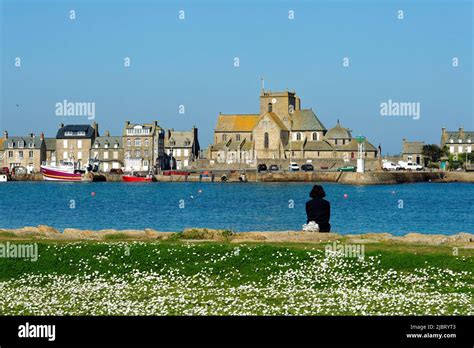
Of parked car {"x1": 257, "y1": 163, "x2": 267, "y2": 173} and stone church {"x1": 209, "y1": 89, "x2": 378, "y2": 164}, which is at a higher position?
stone church {"x1": 209, "y1": 89, "x2": 378, "y2": 164}

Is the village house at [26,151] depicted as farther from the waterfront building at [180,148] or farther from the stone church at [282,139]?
the stone church at [282,139]

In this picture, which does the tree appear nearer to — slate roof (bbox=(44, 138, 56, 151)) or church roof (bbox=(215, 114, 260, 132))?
church roof (bbox=(215, 114, 260, 132))

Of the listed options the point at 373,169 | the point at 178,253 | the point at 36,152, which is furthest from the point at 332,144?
the point at 178,253

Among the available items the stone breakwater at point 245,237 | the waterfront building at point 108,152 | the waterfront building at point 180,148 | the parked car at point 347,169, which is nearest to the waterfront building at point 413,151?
the parked car at point 347,169

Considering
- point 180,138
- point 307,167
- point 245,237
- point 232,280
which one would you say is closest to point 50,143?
point 180,138

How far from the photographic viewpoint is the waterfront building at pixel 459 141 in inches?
6604

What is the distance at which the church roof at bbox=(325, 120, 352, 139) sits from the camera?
162 meters

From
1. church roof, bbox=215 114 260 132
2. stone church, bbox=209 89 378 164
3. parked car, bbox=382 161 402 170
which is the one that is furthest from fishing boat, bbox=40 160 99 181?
parked car, bbox=382 161 402 170

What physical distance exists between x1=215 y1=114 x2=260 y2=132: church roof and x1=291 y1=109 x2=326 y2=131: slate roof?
8162 millimetres

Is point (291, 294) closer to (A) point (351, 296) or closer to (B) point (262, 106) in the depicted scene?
(A) point (351, 296)

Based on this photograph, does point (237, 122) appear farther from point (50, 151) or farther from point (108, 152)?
point (50, 151)
